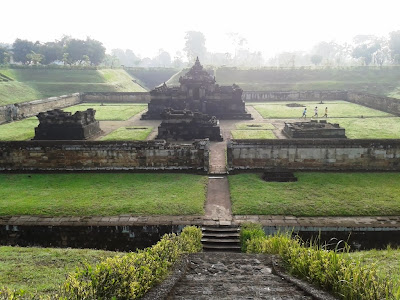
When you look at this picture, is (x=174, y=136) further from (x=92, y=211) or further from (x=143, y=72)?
(x=143, y=72)

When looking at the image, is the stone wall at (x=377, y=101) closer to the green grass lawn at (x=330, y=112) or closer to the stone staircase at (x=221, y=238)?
the green grass lawn at (x=330, y=112)

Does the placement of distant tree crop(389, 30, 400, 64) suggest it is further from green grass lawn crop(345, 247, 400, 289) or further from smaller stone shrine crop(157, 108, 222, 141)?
green grass lawn crop(345, 247, 400, 289)

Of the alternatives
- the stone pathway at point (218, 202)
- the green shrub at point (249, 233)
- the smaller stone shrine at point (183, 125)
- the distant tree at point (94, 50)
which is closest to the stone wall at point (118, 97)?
the smaller stone shrine at point (183, 125)

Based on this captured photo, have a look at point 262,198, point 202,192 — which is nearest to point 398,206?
point 262,198

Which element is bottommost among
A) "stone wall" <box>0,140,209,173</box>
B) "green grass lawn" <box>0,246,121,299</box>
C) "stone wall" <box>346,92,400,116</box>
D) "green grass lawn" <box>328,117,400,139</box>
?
"green grass lawn" <box>0,246,121,299</box>

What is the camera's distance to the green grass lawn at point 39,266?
621cm

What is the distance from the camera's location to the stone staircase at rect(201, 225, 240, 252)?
9211 millimetres

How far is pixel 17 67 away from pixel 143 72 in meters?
27.2

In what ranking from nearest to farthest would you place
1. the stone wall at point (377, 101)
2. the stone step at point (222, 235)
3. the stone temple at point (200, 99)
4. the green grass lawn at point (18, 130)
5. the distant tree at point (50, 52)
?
1. the stone step at point (222, 235)
2. the green grass lawn at point (18, 130)
3. the stone wall at point (377, 101)
4. the stone temple at point (200, 99)
5. the distant tree at point (50, 52)

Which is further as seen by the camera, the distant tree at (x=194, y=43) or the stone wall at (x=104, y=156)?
the distant tree at (x=194, y=43)

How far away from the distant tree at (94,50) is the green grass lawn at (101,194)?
2541 inches

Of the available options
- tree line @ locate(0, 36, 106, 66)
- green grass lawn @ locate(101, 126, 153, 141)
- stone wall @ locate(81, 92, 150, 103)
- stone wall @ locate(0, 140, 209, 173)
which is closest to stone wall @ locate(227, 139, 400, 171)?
stone wall @ locate(0, 140, 209, 173)

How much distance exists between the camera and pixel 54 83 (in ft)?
159

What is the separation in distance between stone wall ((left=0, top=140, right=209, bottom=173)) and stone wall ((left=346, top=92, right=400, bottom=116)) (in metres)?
24.2
